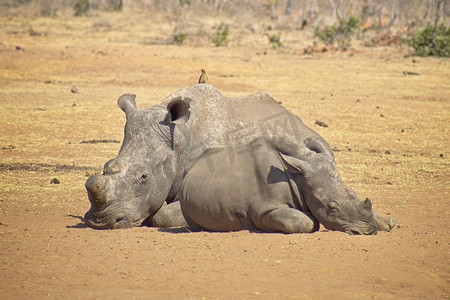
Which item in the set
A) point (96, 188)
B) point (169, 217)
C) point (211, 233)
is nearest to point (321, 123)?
point (169, 217)

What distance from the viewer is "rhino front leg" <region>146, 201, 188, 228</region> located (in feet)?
25.4

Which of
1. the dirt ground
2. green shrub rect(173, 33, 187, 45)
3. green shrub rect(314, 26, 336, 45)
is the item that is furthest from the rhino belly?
green shrub rect(314, 26, 336, 45)

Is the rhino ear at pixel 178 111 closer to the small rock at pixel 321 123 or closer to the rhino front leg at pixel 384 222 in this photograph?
the rhino front leg at pixel 384 222

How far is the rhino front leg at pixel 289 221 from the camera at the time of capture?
22.6ft

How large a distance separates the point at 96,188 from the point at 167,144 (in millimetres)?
1006

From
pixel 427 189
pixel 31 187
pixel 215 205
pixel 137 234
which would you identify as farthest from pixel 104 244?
pixel 427 189

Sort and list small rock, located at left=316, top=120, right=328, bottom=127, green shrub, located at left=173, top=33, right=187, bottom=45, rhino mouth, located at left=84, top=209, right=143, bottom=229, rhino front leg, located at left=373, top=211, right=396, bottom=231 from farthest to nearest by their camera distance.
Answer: green shrub, located at left=173, top=33, right=187, bottom=45
small rock, located at left=316, top=120, right=328, bottom=127
rhino mouth, located at left=84, top=209, right=143, bottom=229
rhino front leg, located at left=373, top=211, right=396, bottom=231

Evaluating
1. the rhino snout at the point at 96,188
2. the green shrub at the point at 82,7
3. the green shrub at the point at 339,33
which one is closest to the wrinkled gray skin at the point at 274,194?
the rhino snout at the point at 96,188

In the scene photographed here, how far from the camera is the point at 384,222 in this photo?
7.32 meters

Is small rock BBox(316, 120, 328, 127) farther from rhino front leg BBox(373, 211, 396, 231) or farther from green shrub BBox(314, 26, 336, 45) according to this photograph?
green shrub BBox(314, 26, 336, 45)

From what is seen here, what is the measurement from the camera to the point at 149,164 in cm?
771

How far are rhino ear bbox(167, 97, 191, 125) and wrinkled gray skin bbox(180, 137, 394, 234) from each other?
1.75 feet

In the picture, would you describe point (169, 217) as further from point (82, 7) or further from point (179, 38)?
point (82, 7)

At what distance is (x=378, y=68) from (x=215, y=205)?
18.4 m
